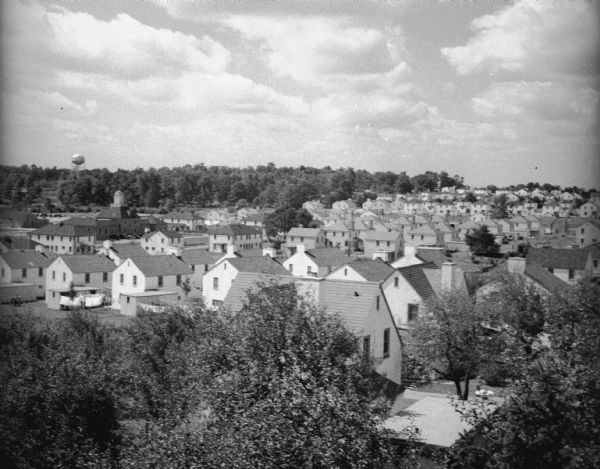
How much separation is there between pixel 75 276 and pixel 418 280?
129 ft

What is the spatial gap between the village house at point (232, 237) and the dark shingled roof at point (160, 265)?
36.6 m

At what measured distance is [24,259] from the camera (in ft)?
212

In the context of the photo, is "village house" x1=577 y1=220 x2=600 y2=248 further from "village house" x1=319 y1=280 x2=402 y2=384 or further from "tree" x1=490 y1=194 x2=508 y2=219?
"tree" x1=490 y1=194 x2=508 y2=219

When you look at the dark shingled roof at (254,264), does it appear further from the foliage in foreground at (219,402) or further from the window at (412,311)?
the foliage in foreground at (219,402)

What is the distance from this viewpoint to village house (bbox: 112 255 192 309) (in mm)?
57344

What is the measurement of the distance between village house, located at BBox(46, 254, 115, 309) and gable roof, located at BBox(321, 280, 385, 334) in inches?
1638

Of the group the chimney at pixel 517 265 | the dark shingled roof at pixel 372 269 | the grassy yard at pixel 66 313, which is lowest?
the grassy yard at pixel 66 313

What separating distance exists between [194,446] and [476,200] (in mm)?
195201

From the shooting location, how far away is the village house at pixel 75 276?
6000 centimetres

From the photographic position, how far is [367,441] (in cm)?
1144

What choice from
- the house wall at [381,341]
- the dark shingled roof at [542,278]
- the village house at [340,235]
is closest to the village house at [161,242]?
the village house at [340,235]

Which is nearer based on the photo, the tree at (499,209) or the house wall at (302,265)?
the house wall at (302,265)

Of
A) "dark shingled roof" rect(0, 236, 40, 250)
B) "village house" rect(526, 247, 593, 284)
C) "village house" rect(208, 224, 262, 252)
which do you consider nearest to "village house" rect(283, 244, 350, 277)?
"village house" rect(526, 247, 593, 284)

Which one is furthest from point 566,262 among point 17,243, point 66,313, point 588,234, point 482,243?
point 17,243
